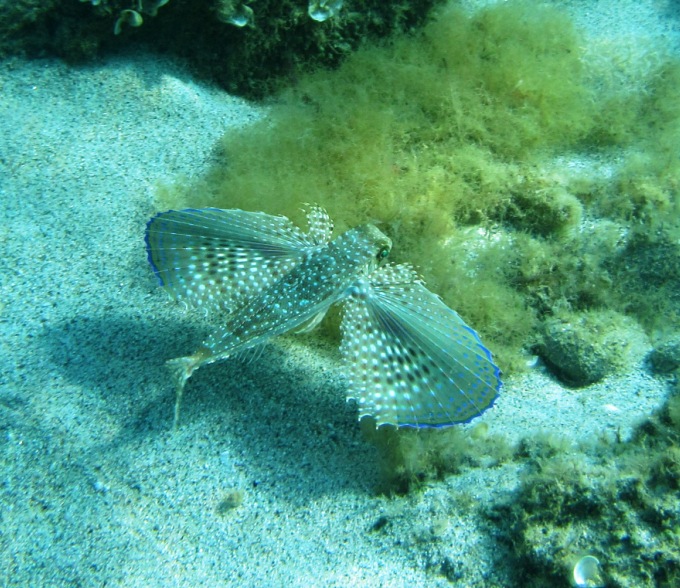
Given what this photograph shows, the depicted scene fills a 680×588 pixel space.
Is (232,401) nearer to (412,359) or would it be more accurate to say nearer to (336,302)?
(336,302)

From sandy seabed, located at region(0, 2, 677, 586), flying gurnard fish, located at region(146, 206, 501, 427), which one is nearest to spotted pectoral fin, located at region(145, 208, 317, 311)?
flying gurnard fish, located at region(146, 206, 501, 427)

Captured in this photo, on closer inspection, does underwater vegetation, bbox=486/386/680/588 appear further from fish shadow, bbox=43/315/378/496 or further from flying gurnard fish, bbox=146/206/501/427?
fish shadow, bbox=43/315/378/496

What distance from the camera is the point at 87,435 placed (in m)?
3.65

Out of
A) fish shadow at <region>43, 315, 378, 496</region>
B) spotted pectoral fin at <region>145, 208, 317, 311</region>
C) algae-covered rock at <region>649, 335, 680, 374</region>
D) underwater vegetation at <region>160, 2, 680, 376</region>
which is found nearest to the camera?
fish shadow at <region>43, 315, 378, 496</region>

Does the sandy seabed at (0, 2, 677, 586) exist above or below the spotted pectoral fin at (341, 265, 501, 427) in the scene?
below

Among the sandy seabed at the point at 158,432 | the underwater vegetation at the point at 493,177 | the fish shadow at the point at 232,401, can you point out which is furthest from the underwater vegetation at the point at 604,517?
the underwater vegetation at the point at 493,177

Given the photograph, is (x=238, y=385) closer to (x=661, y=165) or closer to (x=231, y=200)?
(x=231, y=200)

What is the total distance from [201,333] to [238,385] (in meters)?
0.63

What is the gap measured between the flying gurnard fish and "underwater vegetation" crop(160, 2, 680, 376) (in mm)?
718

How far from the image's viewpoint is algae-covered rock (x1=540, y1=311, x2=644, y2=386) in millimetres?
4398

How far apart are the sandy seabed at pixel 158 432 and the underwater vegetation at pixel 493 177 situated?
0.64 m

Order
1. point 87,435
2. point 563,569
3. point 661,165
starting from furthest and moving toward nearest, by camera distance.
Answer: point 661,165
point 87,435
point 563,569

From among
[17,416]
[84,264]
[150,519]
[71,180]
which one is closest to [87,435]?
[17,416]

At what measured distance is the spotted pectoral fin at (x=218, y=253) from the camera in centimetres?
403
